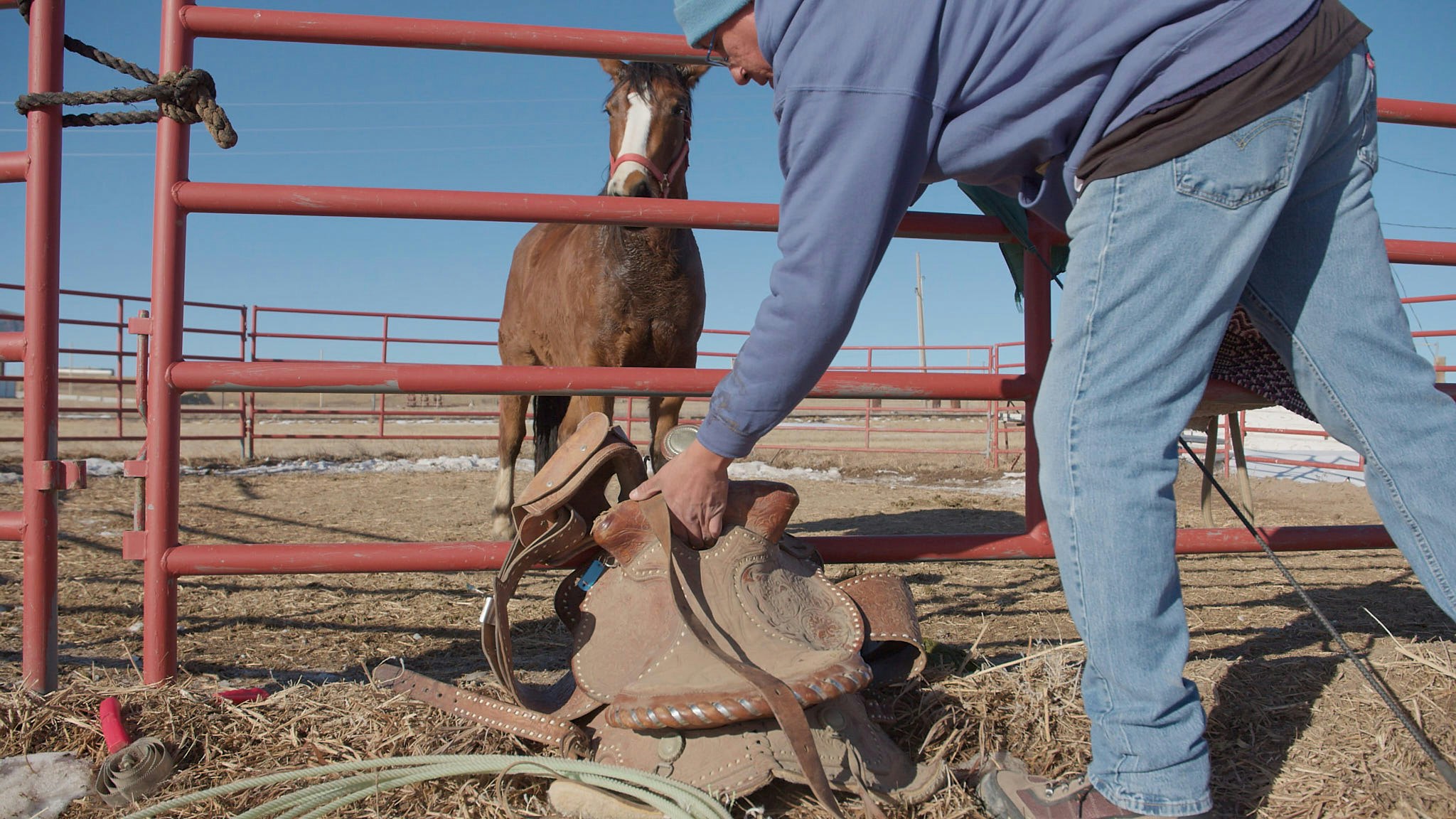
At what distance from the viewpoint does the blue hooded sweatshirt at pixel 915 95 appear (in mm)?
1010

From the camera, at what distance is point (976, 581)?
11.0ft

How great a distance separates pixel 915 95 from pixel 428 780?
1144 mm

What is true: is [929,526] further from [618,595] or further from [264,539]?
[618,595]

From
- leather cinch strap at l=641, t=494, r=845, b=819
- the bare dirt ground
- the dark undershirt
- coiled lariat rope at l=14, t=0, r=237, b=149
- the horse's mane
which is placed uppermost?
the horse's mane

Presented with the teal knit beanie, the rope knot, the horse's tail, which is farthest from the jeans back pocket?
the horse's tail

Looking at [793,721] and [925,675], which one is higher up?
[793,721]

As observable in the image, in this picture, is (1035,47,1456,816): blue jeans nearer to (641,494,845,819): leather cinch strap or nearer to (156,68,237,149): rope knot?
(641,494,845,819): leather cinch strap

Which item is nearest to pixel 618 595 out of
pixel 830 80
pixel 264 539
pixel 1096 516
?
pixel 1096 516

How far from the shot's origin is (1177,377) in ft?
3.48

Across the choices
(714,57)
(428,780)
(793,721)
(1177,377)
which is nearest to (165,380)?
(428,780)

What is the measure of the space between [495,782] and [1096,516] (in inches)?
35.2

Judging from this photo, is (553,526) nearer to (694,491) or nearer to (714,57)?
(694,491)

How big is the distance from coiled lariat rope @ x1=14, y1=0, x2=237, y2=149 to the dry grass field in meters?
1.00

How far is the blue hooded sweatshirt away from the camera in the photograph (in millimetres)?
1010
